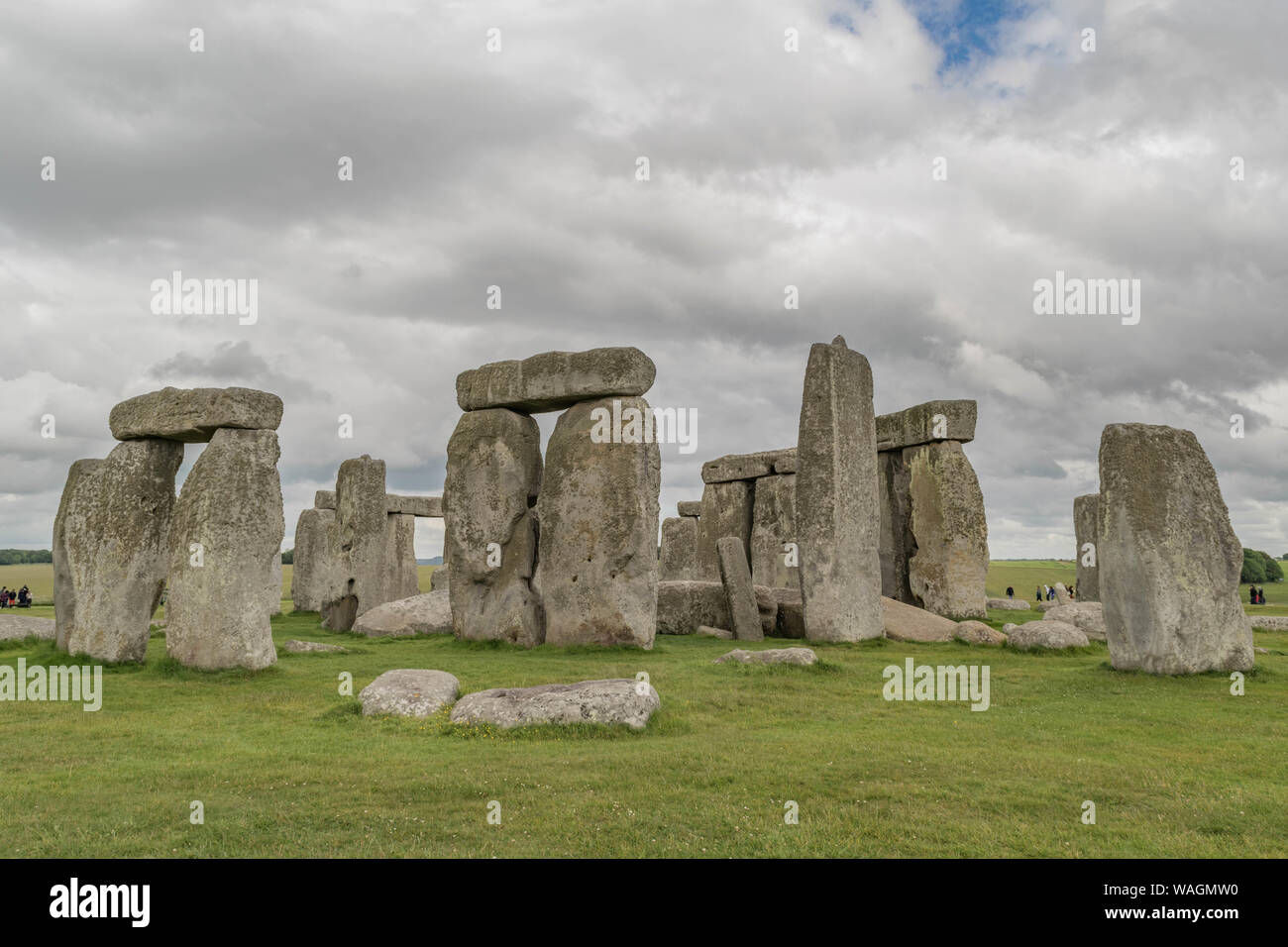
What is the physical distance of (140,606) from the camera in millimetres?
12875

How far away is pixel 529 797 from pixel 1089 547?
73.2 ft

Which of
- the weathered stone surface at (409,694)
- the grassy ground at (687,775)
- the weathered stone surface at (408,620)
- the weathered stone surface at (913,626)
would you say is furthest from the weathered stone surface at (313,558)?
the weathered stone surface at (409,694)

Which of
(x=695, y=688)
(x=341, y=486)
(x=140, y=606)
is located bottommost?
(x=695, y=688)

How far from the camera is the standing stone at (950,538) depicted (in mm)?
21828

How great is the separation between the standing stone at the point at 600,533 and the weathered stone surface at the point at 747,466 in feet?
38.1

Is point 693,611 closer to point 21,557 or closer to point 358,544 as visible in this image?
point 358,544

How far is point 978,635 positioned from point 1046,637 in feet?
4.79

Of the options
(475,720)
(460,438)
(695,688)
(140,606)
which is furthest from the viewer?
(460,438)

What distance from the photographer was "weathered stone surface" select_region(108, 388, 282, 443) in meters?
12.2

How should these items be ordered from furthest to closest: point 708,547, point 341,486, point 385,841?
1. point 708,547
2. point 341,486
3. point 385,841

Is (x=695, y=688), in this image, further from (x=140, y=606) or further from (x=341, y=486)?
(x=341, y=486)

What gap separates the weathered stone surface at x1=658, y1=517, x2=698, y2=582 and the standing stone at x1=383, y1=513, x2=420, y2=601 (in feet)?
27.3

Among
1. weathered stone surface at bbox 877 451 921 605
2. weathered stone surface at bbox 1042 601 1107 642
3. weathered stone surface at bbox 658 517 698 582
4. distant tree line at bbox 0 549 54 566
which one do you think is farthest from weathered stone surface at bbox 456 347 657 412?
distant tree line at bbox 0 549 54 566
